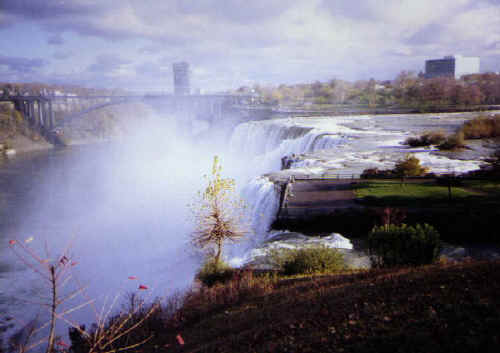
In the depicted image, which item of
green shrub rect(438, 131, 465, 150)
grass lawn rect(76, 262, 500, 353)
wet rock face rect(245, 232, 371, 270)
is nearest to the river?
wet rock face rect(245, 232, 371, 270)

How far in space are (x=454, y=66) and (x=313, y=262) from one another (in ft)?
338

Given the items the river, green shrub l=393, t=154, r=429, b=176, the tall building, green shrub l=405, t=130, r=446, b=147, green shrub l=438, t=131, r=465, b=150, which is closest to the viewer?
the river

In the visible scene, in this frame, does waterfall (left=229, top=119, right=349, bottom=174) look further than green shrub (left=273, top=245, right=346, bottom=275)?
Yes

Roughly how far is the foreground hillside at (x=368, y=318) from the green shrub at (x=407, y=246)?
1475mm

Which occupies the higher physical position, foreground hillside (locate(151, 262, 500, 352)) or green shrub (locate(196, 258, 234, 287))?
foreground hillside (locate(151, 262, 500, 352))

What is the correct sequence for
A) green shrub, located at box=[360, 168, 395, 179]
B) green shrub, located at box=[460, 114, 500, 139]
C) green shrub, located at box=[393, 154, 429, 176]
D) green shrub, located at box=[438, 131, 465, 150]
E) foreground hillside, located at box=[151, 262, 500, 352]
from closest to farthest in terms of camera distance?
foreground hillside, located at box=[151, 262, 500, 352] < green shrub, located at box=[393, 154, 429, 176] < green shrub, located at box=[360, 168, 395, 179] < green shrub, located at box=[438, 131, 465, 150] < green shrub, located at box=[460, 114, 500, 139]

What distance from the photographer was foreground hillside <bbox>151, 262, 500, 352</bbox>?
385 cm

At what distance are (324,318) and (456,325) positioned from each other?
57.0 inches

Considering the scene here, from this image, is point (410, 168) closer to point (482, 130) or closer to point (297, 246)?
point (297, 246)

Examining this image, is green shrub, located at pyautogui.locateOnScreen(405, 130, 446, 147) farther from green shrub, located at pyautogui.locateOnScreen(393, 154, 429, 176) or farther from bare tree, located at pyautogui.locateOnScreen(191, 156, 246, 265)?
bare tree, located at pyautogui.locateOnScreen(191, 156, 246, 265)

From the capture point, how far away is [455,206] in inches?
474

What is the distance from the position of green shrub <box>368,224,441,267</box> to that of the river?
4958 mm

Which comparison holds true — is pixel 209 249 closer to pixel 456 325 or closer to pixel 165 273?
pixel 165 273

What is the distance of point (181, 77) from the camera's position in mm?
80875
